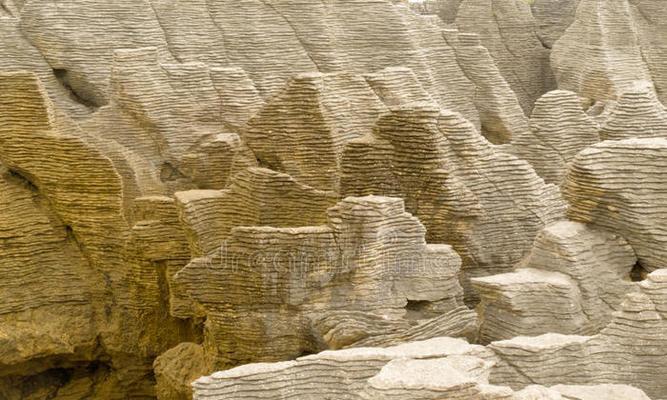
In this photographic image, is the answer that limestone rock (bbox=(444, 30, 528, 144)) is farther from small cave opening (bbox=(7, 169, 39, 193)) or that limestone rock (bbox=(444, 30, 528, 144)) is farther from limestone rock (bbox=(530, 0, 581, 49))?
small cave opening (bbox=(7, 169, 39, 193))

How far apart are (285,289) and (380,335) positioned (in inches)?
53.4

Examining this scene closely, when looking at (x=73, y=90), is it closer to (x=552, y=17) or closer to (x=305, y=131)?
(x=305, y=131)

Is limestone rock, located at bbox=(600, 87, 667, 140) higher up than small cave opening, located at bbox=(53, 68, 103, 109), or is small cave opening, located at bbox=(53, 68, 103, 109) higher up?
limestone rock, located at bbox=(600, 87, 667, 140)

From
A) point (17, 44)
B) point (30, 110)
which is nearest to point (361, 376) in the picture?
point (30, 110)

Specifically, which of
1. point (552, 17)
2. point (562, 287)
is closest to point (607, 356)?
point (562, 287)

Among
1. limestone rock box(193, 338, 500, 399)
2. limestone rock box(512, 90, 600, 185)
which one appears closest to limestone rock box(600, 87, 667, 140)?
limestone rock box(512, 90, 600, 185)

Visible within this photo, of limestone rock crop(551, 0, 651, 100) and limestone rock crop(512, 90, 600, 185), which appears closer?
limestone rock crop(512, 90, 600, 185)

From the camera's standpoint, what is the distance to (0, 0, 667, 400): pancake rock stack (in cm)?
992

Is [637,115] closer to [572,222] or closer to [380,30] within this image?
[572,222]

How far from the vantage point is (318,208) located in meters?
14.0

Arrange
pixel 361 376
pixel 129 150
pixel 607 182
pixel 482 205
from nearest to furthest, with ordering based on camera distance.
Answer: pixel 361 376, pixel 607 182, pixel 482 205, pixel 129 150

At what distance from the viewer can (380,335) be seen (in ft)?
37.9

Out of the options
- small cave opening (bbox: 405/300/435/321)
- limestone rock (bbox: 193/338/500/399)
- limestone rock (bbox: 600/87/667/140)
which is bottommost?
small cave opening (bbox: 405/300/435/321)

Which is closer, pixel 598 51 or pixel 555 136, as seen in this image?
pixel 555 136
